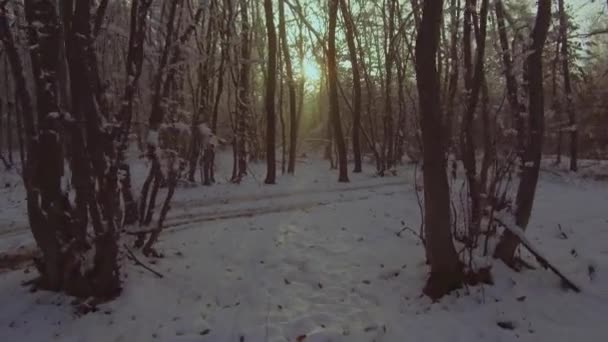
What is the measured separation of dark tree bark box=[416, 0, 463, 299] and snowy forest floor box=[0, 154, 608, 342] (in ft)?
0.87

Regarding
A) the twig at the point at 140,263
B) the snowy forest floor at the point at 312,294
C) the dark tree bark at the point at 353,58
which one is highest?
the dark tree bark at the point at 353,58

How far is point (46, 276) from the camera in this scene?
233 inches

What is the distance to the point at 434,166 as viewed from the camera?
5848mm

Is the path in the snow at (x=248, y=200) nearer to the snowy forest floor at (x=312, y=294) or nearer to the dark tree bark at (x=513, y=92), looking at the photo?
the snowy forest floor at (x=312, y=294)

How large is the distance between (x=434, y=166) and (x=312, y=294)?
2154 mm

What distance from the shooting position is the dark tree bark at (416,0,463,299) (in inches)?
221

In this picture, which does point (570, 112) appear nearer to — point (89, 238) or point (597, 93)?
point (597, 93)

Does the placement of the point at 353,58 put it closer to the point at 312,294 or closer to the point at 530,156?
the point at 530,156

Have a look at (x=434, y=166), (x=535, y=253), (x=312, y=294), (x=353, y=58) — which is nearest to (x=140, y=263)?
(x=312, y=294)

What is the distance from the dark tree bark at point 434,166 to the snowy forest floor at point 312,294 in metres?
0.26

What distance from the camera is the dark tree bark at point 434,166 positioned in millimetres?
5617

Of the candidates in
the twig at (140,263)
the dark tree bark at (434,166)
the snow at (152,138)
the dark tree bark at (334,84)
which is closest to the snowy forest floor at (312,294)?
the twig at (140,263)

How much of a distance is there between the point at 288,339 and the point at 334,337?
1.54 ft

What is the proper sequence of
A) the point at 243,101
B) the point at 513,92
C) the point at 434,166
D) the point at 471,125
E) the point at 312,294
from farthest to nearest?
the point at 243,101 → the point at 513,92 → the point at 471,125 → the point at 312,294 → the point at 434,166
